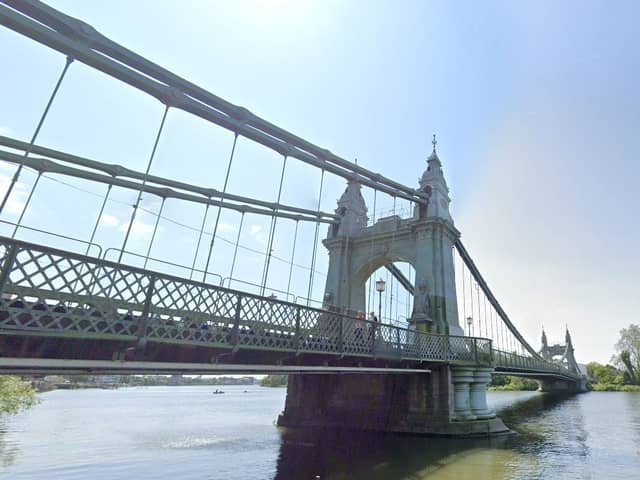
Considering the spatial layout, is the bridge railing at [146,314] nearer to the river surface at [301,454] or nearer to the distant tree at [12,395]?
the river surface at [301,454]

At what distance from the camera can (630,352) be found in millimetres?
57312

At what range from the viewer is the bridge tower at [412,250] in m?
19.5

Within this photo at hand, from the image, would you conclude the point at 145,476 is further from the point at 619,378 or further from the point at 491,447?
the point at 619,378

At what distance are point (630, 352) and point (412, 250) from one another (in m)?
55.5

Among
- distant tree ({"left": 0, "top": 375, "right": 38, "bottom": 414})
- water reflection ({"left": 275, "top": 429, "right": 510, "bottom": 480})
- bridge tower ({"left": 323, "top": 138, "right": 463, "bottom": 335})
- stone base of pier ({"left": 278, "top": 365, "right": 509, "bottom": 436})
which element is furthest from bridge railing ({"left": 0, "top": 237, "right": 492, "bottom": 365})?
distant tree ({"left": 0, "top": 375, "right": 38, "bottom": 414})

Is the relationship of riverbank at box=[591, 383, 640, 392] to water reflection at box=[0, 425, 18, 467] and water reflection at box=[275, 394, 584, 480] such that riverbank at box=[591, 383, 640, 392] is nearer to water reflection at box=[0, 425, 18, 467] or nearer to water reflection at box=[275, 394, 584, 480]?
water reflection at box=[275, 394, 584, 480]

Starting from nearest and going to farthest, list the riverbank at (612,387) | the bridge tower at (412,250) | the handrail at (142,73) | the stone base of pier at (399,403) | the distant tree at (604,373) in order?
the handrail at (142,73) < the stone base of pier at (399,403) < the bridge tower at (412,250) < the riverbank at (612,387) < the distant tree at (604,373)

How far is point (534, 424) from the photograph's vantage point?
21.7 metres

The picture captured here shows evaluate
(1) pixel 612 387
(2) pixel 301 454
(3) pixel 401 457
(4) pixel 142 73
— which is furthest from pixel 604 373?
(4) pixel 142 73

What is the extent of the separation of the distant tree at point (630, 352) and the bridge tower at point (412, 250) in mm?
52825

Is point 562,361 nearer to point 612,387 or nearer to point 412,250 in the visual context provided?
point 612,387

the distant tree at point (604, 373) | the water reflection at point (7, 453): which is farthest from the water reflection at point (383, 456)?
the distant tree at point (604, 373)

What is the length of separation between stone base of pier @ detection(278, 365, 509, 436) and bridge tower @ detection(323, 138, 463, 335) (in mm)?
2712

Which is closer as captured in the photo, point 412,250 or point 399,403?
point 399,403
